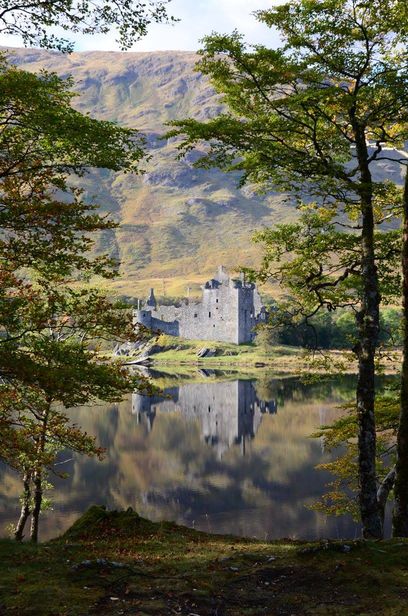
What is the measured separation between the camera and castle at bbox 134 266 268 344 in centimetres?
13438

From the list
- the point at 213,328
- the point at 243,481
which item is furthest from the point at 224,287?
the point at 243,481

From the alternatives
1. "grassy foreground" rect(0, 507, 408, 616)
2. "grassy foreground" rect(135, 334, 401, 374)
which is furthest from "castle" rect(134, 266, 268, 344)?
"grassy foreground" rect(0, 507, 408, 616)

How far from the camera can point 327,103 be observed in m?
13.0

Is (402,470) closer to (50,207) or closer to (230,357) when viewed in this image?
(50,207)

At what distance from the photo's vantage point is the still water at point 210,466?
101 feet

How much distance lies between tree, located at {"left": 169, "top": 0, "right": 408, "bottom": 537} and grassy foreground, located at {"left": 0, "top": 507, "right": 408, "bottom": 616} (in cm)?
397

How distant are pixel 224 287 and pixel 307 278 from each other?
414 feet

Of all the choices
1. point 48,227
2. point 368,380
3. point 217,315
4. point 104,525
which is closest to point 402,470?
point 368,380

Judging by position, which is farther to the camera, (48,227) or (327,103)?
(327,103)

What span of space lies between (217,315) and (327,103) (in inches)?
4971

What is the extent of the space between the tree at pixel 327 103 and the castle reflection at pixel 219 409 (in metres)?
35.7

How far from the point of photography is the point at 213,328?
5497 inches

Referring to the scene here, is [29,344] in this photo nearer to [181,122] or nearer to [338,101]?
[181,122]

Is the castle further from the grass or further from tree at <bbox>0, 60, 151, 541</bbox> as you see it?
tree at <bbox>0, 60, 151, 541</bbox>
